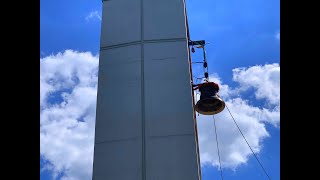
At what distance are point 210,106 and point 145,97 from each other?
1070mm

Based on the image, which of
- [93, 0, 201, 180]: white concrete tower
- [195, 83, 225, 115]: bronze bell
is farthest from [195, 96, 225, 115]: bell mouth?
[93, 0, 201, 180]: white concrete tower

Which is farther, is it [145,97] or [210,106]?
[210,106]

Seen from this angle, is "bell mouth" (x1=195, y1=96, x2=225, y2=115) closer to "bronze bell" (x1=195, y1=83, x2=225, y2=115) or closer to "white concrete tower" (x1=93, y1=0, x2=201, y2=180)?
"bronze bell" (x1=195, y1=83, x2=225, y2=115)

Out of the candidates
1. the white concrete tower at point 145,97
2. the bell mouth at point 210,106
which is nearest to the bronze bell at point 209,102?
the bell mouth at point 210,106

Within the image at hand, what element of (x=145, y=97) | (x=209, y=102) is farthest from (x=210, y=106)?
(x=145, y=97)

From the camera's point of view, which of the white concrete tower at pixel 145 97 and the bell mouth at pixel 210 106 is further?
the bell mouth at pixel 210 106

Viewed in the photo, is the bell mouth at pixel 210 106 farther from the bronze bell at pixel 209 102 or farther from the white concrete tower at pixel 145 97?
the white concrete tower at pixel 145 97

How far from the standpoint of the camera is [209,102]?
632cm

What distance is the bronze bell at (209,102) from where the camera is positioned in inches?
247

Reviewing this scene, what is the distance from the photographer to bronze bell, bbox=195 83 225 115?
20.6 feet

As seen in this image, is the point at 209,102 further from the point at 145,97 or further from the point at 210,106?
the point at 145,97

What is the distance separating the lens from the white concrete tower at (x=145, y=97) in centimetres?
583
